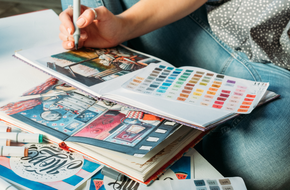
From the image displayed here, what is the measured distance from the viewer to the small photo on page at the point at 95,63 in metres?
0.53

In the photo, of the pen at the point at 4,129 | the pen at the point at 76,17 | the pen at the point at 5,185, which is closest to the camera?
the pen at the point at 5,185

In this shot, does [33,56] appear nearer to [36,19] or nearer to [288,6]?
[36,19]

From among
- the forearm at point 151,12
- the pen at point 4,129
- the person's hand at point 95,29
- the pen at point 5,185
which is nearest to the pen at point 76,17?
the person's hand at point 95,29

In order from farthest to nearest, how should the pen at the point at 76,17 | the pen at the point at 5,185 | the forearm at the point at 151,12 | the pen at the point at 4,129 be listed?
the forearm at the point at 151,12
the pen at the point at 76,17
the pen at the point at 4,129
the pen at the point at 5,185

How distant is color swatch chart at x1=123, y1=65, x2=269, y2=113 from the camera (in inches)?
16.9

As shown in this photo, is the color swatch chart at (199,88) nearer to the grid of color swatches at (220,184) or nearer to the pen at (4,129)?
the grid of color swatches at (220,184)

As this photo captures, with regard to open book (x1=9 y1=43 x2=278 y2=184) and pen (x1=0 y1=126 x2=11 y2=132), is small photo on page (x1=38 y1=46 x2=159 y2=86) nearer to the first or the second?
open book (x1=9 y1=43 x2=278 y2=184)

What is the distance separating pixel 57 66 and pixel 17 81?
11 cm

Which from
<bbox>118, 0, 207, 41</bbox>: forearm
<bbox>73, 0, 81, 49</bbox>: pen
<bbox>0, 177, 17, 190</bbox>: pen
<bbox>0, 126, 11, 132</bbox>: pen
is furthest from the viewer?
<bbox>118, 0, 207, 41</bbox>: forearm

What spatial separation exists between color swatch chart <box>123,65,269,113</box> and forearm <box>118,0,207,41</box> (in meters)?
0.22

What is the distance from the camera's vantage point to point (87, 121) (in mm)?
438

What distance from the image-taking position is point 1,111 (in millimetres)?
455

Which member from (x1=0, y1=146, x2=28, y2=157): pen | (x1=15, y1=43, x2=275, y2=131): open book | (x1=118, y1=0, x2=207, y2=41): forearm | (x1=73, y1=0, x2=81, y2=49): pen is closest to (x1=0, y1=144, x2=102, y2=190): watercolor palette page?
(x1=0, y1=146, x2=28, y2=157): pen

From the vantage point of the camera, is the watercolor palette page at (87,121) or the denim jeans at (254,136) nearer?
the watercolor palette page at (87,121)
